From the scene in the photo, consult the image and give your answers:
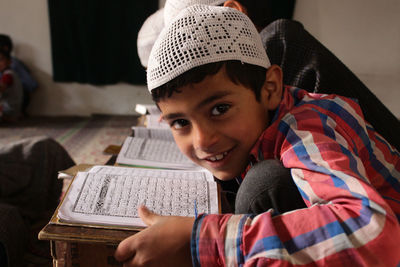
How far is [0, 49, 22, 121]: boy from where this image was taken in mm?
2713

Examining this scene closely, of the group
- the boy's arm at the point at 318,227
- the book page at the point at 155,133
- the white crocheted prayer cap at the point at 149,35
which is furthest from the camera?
the white crocheted prayer cap at the point at 149,35

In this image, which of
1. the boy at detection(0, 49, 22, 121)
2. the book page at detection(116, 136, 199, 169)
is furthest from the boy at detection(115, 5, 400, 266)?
the boy at detection(0, 49, 22, 121)

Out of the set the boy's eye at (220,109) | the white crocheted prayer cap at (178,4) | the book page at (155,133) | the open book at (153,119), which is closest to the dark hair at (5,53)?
the open book at (153,119)

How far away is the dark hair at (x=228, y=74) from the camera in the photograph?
22.3 inches

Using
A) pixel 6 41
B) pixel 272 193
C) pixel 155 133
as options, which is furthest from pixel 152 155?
pixel 6 41

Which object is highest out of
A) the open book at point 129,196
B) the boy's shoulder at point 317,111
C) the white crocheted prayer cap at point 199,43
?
the white crocheted prayer cap at point 199,43

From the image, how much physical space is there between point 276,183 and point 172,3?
0.71 m

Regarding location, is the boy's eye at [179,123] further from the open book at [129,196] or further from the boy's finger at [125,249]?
the boy's finger at [125,249]

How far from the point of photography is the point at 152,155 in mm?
942

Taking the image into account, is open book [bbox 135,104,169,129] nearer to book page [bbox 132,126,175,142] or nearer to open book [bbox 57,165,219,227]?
book page [bbox 132,126,175,142]

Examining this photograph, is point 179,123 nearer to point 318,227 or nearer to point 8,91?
point 318,227

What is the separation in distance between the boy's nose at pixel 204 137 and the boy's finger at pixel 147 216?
0.16 m

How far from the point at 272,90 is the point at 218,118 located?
16 cm

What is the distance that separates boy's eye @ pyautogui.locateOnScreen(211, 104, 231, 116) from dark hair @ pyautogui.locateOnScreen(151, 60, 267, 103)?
0.17 feet
